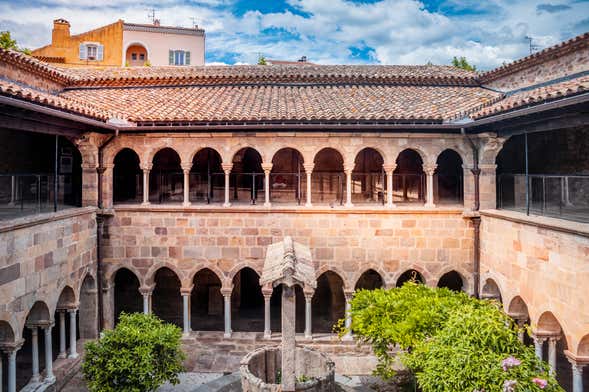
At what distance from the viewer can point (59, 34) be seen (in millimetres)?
31812

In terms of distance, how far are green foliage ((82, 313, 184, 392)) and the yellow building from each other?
86.9ft

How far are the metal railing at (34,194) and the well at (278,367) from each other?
6.06 m

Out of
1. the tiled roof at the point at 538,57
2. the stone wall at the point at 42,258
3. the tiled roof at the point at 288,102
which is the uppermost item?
the tiled roof at the point at 538,57

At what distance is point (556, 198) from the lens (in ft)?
40.5

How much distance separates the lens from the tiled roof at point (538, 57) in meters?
10.9

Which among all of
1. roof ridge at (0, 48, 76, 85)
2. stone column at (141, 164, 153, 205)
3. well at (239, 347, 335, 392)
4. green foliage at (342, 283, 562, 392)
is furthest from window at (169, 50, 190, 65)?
green foliage at (342, 283, 562, 392)

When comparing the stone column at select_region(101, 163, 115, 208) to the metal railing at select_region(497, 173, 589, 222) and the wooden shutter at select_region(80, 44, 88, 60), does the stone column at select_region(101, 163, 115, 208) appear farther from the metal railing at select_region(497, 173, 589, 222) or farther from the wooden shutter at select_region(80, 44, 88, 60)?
the wooden shutter at select_region(80, 44, 88, 60)

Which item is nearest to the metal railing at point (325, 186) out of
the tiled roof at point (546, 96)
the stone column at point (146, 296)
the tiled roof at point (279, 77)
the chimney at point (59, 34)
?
the tiled roof at point (279, 77)

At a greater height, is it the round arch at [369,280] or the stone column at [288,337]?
the stone column at [288,337]

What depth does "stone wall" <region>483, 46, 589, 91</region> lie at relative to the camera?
1105 centimetres

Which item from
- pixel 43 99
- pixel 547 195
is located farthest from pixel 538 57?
pixel 43 99

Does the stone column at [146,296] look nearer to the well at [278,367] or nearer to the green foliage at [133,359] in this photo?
the green foliage at [133,359]

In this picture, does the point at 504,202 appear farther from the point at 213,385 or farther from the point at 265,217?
the point at 213,385

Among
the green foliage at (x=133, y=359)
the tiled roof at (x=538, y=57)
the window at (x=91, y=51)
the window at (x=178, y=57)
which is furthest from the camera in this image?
the window at (x=178, y=57)
